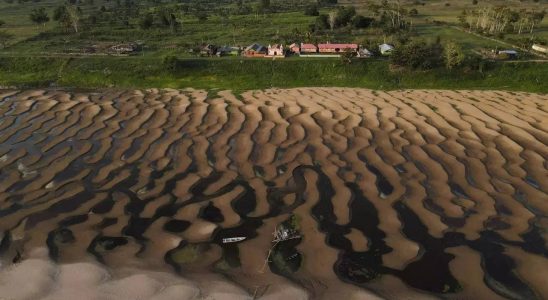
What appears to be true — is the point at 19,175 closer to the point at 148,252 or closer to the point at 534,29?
the point at 148,252

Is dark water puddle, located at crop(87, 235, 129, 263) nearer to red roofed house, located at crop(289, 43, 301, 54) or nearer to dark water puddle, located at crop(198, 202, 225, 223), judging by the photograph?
dark water puddle, located at crop(198, 202, 225, 223)

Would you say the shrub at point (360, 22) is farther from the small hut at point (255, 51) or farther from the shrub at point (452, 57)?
the shrub at point (452, 57)

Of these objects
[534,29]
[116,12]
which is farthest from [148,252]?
[116,12]

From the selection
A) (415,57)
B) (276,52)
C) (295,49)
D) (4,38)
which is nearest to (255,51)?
(276,52)

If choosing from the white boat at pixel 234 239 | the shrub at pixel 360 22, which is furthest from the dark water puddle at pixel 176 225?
the shrub at pixel 360 22

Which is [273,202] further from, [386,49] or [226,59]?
[386,49]

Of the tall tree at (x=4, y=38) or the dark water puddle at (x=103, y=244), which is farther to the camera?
the tall tree at (x=4, y=38)

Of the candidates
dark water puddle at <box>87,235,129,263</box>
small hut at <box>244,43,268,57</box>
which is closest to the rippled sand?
dark water puddle at <box>87,235,129,263</box>
